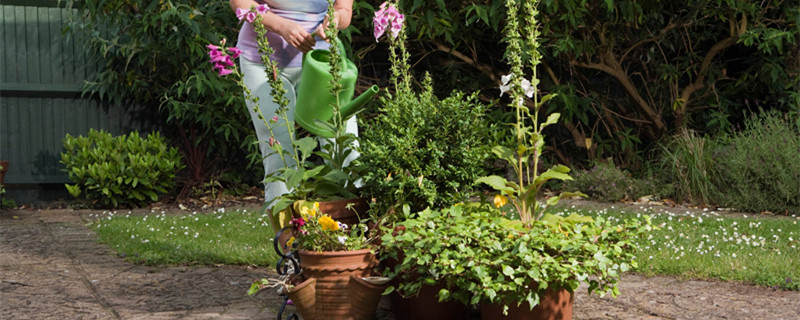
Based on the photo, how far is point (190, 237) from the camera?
494 cm

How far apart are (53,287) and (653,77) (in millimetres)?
5972

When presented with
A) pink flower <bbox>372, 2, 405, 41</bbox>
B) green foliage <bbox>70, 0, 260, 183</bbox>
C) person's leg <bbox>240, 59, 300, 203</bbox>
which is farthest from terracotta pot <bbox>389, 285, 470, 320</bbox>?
green foliage <bbox>70, 0, 260, 183</bbox>

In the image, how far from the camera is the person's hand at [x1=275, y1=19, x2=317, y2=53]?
10.9 feet

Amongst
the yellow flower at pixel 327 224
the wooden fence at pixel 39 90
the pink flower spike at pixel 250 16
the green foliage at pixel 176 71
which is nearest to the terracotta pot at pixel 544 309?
the yellow flower at pixel 327 224

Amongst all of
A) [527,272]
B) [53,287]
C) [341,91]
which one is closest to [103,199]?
[53,287]

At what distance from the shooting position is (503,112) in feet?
24.7

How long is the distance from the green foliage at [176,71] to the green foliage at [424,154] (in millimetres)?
3549

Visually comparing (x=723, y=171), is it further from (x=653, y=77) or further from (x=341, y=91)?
(x=341, y=91)

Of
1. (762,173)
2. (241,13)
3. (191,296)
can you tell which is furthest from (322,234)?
(762,173)

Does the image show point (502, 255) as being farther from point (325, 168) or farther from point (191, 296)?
point (191, 296)

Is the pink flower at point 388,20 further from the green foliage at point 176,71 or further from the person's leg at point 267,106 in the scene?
the green foliage at point 176,71

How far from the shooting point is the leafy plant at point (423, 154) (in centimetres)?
292

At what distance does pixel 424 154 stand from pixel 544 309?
69cm

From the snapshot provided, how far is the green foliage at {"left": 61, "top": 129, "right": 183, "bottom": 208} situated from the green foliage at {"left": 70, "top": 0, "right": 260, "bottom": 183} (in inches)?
13.8
